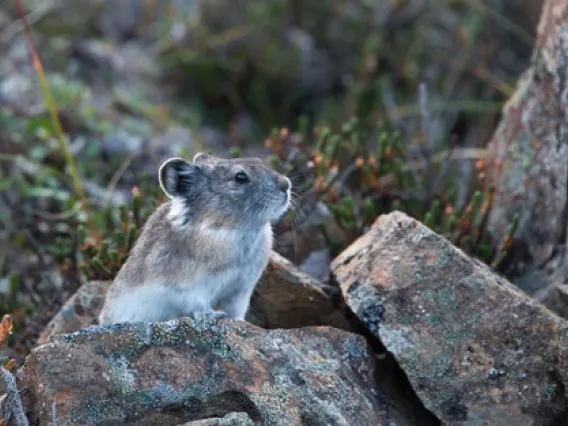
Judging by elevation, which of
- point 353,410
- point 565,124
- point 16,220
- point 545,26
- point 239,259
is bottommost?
point 16,220

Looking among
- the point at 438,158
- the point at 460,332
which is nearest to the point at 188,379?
the point at 460,332

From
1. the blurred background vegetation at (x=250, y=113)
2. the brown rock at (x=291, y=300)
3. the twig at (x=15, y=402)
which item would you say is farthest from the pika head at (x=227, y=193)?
the twig at (x=15, y=402)

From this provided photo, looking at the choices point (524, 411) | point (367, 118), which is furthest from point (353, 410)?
point (367, 118)

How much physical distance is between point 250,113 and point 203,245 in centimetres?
637

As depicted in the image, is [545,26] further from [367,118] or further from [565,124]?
[367,118]

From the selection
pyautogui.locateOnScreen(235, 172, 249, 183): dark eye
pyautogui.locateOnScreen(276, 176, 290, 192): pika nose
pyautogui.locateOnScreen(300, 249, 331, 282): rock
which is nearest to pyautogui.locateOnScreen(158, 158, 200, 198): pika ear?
pyautogui.locateOnScreen(235, 172, 249, 183): dark eye

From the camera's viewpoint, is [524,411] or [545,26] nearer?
[524,411]

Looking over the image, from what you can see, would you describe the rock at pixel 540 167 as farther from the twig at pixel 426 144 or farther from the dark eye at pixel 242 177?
the dark eye at pixel 242 177

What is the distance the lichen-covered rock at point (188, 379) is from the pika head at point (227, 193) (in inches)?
28.5

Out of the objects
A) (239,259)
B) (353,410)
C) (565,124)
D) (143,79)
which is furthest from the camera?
(143,79)

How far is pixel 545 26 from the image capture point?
23.2 feet

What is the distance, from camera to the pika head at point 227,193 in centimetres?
569

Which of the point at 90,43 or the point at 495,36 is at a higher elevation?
the point at 495,36

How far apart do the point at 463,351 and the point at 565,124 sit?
203 centimetres
